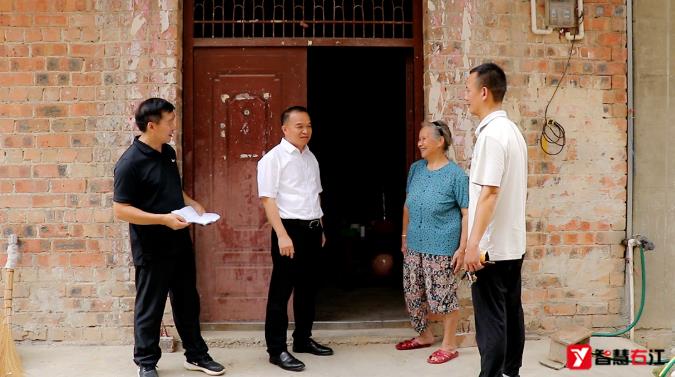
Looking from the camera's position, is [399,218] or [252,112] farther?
[399,218]

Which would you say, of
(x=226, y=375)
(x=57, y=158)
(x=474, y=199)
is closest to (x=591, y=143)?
(x=474, y=199)

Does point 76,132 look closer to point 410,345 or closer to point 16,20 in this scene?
point 16,20

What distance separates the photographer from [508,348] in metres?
3.84

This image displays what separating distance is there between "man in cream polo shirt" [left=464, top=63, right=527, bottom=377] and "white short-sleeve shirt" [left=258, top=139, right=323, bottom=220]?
137 cm

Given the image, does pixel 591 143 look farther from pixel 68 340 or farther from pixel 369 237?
pixel 68 340

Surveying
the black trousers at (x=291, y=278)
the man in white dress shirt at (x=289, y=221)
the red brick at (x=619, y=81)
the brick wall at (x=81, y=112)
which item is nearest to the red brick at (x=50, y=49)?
the brick wall at (x=81, y=112)

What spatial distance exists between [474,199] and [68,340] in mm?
3371

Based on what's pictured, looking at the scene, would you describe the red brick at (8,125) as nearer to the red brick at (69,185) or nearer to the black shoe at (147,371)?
the red brick at (69,185)

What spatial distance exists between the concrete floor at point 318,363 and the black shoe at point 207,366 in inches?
2.0

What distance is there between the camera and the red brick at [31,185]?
16.2 feet

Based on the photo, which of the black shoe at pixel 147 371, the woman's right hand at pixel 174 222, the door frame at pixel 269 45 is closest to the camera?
the woman's right hand at pixel 174 222

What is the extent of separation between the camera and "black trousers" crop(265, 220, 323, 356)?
14.9 ft

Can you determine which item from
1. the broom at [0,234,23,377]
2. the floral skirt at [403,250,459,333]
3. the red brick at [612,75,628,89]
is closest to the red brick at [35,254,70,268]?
the broom at [0,234,23,377]

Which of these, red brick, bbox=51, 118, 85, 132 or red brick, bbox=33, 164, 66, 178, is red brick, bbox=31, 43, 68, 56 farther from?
red brick, bbox=33, 164, 66, 178
